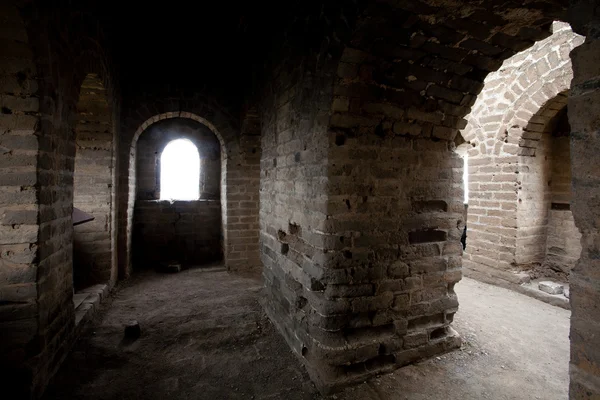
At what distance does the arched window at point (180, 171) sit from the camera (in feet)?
22.1

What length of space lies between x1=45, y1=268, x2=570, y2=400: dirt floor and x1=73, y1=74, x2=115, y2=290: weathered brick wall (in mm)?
628

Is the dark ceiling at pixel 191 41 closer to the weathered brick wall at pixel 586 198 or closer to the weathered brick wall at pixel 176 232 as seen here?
the weathered brick wall at pixel 176 232

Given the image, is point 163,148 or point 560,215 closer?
point 560,215

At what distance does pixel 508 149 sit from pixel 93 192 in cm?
586

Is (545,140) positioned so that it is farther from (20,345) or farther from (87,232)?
(87,232)

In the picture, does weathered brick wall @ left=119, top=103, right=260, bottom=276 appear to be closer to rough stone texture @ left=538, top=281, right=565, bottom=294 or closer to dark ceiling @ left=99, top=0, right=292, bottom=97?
dark ceiling @ left=99, top=0, right=292, bottom=97

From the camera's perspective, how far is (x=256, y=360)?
9.34 ft

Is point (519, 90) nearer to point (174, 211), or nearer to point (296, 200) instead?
point (296, 200)

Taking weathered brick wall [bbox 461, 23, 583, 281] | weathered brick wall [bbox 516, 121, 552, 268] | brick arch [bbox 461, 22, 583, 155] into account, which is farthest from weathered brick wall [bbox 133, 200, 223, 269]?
weathered brick wall [bbox 516, 121, 552, 268]

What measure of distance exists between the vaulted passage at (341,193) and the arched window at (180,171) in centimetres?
207

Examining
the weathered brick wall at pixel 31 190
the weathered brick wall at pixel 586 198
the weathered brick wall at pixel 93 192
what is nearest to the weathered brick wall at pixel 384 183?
the weathered brick wall at pixel 586 198

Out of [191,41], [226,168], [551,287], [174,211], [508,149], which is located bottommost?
[551,287]

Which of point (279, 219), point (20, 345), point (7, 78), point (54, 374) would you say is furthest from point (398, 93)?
point (54, 374)

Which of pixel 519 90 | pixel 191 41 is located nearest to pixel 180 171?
pixel 191 41
